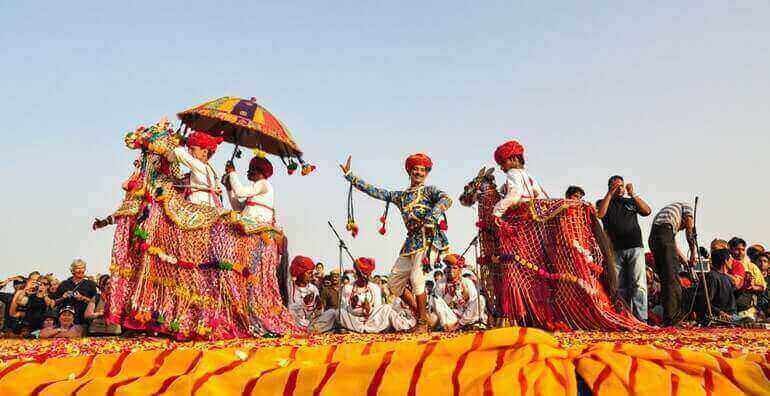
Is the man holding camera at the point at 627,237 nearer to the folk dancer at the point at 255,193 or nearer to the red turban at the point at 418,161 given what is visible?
the red turban at the point at 418,161

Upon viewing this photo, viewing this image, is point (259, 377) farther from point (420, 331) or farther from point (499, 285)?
point (420, 331)

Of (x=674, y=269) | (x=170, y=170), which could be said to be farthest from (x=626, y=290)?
(x=170, y=170)

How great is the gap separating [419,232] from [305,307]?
16.5ft

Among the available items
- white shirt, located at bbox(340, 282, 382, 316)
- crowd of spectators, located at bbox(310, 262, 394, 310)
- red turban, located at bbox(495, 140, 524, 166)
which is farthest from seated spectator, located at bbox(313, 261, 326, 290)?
red turban, located at bbox(495, 140, 524, 166)

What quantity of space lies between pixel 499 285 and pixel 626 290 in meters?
1.88

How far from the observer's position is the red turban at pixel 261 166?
7.25 meters

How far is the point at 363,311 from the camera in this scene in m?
9.95

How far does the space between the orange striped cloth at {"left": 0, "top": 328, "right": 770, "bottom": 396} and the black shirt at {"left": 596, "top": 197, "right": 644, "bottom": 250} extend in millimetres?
5587

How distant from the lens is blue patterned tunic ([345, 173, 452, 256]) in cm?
709

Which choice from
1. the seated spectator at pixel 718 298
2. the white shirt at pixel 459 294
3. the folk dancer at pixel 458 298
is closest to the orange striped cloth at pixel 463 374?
the seated spectator at pixel 718 298

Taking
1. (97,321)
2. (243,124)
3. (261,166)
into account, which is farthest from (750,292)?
(97,321)

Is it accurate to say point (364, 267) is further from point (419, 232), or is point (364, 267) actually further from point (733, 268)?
point (733, 268)

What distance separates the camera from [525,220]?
6.51 m

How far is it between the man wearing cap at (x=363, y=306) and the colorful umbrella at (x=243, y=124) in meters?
2.74
